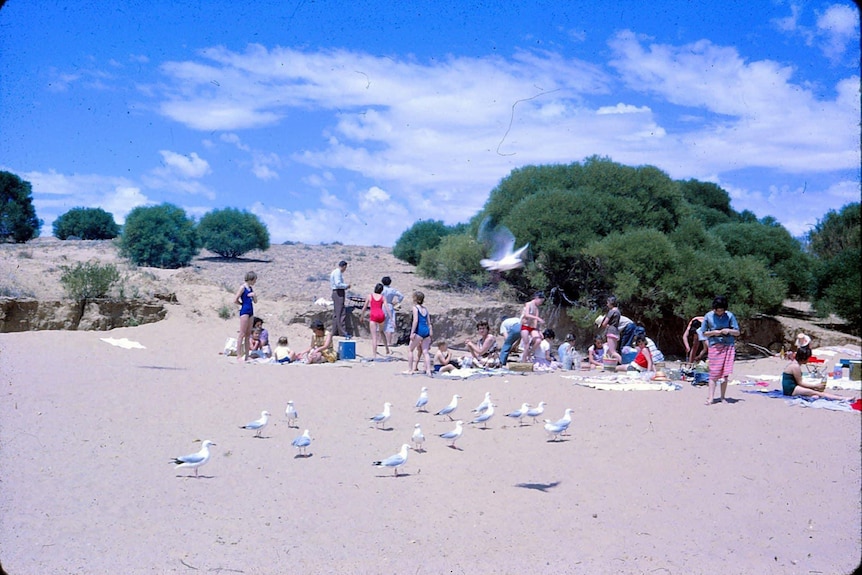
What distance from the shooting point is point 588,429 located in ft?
30.1

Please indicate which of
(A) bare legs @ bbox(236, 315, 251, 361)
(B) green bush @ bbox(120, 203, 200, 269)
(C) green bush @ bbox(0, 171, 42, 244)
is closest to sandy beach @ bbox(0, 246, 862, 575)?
(A) bare legs @ bbox(236, 315, 251, 361)

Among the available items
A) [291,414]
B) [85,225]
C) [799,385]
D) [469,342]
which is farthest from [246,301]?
[85,225]

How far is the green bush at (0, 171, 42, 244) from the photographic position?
33250mm

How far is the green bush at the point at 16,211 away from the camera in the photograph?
33250mm

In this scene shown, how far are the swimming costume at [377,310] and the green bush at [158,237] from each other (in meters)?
16.5

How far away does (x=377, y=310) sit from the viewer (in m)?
14.8

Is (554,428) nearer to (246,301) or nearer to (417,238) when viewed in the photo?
(246,301)

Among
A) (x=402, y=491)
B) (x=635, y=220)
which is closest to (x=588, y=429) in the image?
(x=402, y=491)

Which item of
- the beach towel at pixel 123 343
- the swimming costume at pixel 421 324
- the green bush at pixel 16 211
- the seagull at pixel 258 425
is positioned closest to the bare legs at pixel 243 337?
the beach towel at pixel 123 343

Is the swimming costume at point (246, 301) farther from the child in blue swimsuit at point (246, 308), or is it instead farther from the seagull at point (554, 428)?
the seagull at point (554, 428)

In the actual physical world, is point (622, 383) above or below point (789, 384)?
below

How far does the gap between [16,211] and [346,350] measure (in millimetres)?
26415

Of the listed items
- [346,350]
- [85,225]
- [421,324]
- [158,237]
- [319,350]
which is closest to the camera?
[421,324]

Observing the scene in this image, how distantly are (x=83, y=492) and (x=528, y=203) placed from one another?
63.0ft
